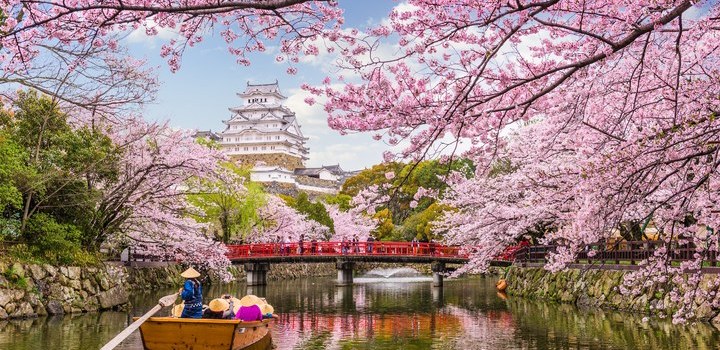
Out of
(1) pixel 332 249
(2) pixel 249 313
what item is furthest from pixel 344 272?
(2) pixel 249 313

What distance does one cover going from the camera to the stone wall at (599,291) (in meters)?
14.9

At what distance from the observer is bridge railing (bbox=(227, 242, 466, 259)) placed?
33.6m

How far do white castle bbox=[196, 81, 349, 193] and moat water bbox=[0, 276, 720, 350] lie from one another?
59165 mm

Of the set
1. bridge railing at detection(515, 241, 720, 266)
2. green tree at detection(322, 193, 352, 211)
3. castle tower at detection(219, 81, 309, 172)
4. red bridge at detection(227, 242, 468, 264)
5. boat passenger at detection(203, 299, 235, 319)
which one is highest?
castle tower at detection(219, 81, 309, 172)

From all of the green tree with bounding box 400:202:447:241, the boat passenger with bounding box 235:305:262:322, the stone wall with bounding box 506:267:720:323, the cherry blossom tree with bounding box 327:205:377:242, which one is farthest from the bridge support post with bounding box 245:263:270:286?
the boat passenger with bounding box 235:305:262:322

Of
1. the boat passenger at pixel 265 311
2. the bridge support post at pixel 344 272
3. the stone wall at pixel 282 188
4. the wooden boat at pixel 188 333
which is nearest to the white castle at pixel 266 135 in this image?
the stone wall at pixel 282 188

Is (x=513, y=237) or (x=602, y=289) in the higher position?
(x=513, y=237)

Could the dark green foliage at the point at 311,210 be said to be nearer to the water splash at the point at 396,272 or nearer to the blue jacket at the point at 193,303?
the water splash at the point at 396,272

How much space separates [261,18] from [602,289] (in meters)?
16.2

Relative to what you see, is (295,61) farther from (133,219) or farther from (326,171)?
(326,171)

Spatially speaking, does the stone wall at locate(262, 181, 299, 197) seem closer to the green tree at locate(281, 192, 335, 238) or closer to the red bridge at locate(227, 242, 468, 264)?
the green tree at locate(281, 192, 335, 238)

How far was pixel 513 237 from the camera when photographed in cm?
2352

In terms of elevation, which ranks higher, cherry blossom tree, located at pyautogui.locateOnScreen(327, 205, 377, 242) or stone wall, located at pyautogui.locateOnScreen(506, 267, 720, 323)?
cherry blossom tree, located at pyautogui.locateOnScreen(327, 205, 377, 242)

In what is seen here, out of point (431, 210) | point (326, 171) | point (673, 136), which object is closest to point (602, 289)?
point (673, 136)
